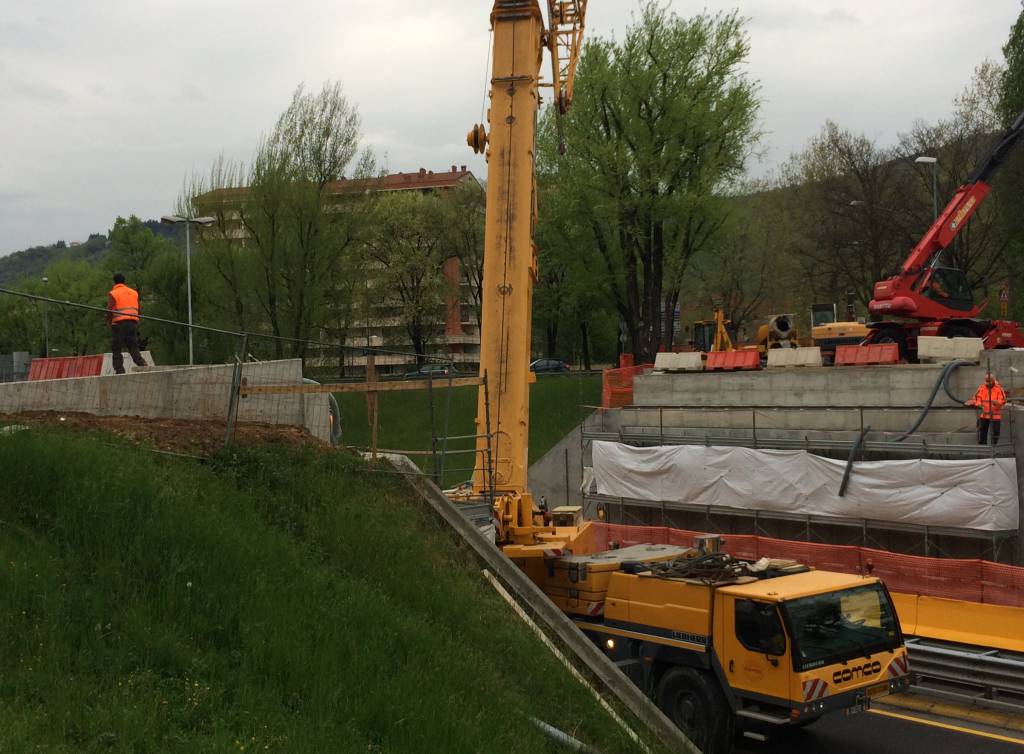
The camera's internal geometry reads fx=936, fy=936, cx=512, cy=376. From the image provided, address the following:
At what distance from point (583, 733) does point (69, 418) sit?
675cm

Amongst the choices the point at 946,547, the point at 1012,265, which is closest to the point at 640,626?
the point at 946,547

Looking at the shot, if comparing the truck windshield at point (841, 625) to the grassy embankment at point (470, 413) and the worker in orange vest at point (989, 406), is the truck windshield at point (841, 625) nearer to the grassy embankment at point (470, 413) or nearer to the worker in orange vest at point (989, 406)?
the worker in orange vest at point (989, 406)

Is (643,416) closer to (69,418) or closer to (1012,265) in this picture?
(69,418)

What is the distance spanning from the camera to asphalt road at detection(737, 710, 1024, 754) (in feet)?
34.0

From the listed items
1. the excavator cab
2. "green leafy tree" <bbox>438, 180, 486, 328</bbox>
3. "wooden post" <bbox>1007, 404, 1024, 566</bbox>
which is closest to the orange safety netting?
"wooden post" <bbox>1007, 404, 1024, 566</bbox>

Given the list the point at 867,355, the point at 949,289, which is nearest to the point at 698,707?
the point at 867,355

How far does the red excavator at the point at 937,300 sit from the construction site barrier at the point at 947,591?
9640 millimetres

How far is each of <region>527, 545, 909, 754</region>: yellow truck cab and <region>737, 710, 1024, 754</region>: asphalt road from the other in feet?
2.54

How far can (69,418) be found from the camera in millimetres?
10625

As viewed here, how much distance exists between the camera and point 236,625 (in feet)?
23.0

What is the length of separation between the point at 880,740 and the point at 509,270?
7.21 m

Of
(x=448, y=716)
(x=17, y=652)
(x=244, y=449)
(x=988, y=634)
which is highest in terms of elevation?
(x=244, y=449)

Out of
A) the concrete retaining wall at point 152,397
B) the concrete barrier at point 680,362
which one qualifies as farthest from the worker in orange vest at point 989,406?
the concrete retaining wall at point 152,397

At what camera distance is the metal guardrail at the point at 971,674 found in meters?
11.6
